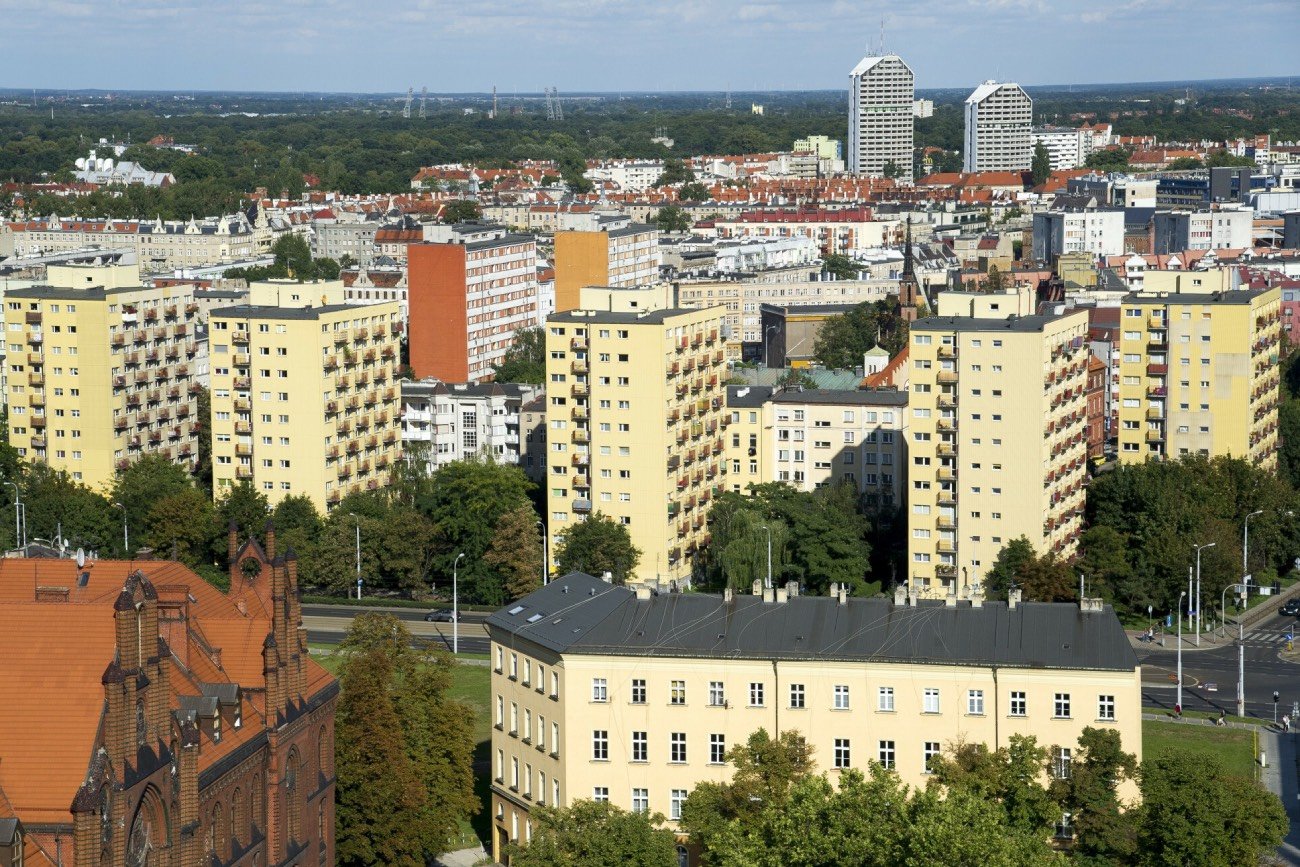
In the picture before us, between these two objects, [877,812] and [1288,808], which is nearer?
[877,812]

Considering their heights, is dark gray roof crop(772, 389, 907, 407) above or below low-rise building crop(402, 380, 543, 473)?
above

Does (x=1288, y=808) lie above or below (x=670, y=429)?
below

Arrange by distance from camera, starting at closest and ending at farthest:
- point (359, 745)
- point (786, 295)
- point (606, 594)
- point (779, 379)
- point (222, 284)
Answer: point (359, 745) → point (606, 594) → point (779, 379) → point (222, 284) → point (786, 295)

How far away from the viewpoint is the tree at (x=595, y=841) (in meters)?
54.0

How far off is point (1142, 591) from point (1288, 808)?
24515 mm

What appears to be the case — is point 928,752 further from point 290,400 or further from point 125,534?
point 125,534

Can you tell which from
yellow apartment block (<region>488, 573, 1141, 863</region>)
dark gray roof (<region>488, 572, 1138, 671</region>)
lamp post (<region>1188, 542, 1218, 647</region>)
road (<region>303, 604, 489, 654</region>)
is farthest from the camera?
road (<region>303, 604, 489, 654</region>)

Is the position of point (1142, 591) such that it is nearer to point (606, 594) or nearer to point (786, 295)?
point (606, 594)

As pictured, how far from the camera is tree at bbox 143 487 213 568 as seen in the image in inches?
3898

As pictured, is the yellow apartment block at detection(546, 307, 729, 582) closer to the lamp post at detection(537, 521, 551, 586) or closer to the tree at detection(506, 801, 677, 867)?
the lamp post at detection(537, 521, 551, 586)

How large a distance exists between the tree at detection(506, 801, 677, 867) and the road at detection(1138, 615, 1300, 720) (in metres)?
30.0

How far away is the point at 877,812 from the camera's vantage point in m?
49.5

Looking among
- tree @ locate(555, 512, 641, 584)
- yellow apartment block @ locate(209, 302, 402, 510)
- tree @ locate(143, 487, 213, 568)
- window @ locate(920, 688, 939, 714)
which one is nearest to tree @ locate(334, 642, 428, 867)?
window @ locate(920, 688, 939, 714)

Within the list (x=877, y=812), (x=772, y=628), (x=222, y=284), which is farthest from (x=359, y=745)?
(x=222, y=284)
